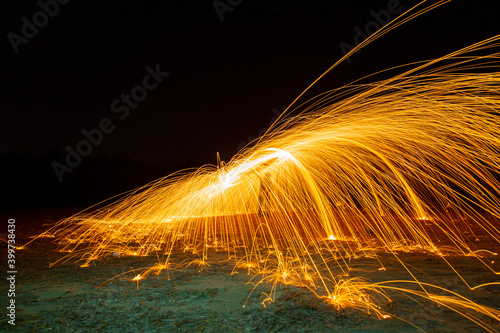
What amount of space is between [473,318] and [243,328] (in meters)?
2.88

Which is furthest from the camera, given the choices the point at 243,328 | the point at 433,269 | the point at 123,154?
the point at 123,154

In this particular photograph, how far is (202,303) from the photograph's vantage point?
5234 millimetres

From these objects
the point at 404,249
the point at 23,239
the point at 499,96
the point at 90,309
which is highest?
the point at 23,239

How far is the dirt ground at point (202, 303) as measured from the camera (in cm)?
438

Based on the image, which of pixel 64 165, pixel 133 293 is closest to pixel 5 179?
pixel 64 165

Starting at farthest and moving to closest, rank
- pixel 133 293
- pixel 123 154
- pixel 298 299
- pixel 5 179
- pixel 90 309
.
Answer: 1. pixel 123 154
2. pixel 5 179
3. pixel 133 293
4. pixel 298 299
5. pixel 90 309

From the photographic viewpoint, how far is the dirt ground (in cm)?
438

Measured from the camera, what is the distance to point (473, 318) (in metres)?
4.52

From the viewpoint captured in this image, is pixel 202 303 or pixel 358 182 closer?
pixel 202 303

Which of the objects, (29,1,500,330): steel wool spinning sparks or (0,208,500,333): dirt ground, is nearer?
(0,208,500,333): dirt ground

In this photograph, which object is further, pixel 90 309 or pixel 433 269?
pixel 433 269

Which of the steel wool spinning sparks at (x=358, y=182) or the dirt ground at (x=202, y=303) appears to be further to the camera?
the steel wool spinning sparks at (x=358, y=182)

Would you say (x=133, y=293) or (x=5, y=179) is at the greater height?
(x=5, y=179)

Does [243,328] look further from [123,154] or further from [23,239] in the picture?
[123,154]
